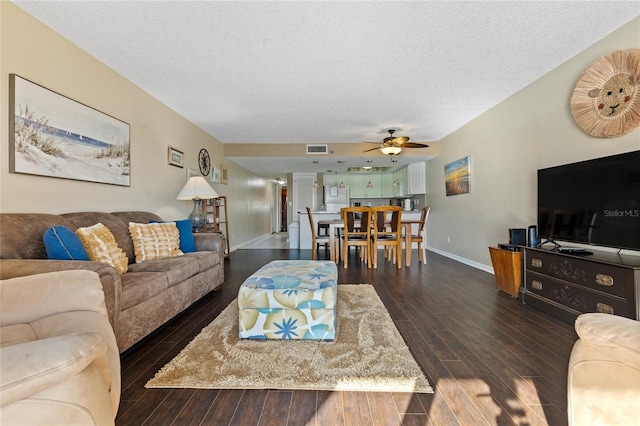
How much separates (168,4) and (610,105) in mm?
3687

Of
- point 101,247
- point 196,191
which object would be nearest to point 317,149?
point 196,191

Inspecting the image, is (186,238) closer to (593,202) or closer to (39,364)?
(39,364)

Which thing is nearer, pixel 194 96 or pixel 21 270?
pixel 21 270

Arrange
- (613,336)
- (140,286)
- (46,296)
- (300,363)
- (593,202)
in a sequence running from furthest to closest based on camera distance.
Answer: (593,202), (140,286), (300,363), (46,296), (613,336)

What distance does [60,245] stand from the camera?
184 centimetres

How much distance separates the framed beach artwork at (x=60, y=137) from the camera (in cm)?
213

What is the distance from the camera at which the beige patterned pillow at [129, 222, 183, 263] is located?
108 inches

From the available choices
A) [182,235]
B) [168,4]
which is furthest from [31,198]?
[168,4]

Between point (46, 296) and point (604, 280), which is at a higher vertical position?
point (46, 296)

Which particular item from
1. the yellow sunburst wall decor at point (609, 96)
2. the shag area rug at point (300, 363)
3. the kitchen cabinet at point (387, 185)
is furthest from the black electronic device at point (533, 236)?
the kitchen cabinet at point (387, 185)

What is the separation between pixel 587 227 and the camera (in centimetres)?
242

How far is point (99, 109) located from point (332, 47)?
241 centimetres

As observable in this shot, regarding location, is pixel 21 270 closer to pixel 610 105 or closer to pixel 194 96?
pixel 194 96

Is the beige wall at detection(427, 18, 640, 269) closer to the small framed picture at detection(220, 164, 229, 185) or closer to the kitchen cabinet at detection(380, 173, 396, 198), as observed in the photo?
the kitchen cabinet at detection(380, 173, 396, 198)
